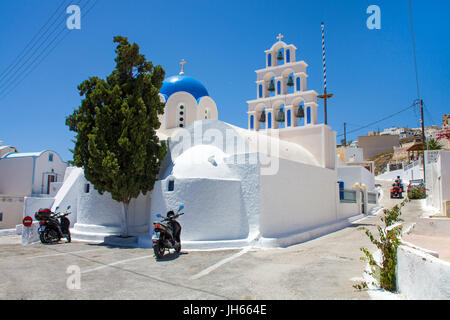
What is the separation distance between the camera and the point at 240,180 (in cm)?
966

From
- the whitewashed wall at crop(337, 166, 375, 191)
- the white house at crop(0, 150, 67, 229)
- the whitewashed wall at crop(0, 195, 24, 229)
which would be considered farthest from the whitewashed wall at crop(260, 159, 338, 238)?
the white house at crop(0, 150, 67, 229)

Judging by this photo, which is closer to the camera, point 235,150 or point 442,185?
point 235,150

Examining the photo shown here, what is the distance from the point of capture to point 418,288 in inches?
146

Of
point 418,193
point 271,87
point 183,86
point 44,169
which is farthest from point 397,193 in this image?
point 44,169

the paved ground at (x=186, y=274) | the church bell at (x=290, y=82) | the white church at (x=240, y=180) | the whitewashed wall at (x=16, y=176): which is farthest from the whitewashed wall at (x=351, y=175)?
the whitewashed wall at (x=16, y=176)

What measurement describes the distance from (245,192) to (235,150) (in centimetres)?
243

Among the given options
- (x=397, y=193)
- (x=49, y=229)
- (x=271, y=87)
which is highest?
(x=271, y=87)

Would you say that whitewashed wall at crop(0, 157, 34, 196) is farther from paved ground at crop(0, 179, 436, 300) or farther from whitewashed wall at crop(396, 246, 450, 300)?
whitewashed wall at crop(396, 246, 450, 300)

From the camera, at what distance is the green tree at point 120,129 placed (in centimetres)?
975

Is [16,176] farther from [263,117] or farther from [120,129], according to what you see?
[263,117]

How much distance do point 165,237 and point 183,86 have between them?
10816 mm

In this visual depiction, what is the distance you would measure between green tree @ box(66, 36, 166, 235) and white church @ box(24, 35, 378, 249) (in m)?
0.88

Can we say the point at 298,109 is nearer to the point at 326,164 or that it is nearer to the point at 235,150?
the point at 326,164

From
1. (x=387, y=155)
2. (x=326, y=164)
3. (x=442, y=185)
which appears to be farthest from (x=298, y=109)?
(x=387, y=155)
